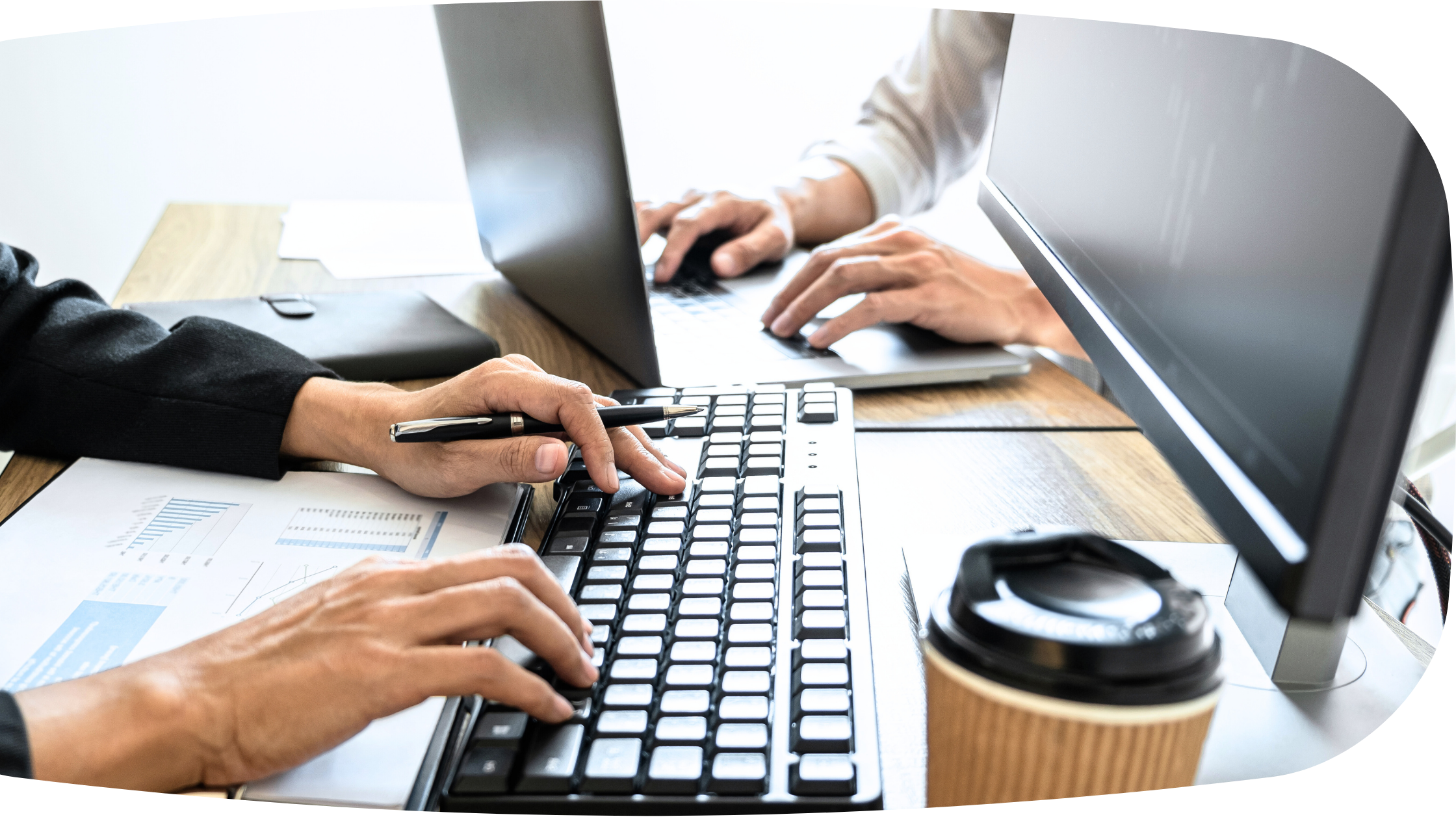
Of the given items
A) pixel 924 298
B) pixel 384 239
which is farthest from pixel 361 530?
pixel 384 239

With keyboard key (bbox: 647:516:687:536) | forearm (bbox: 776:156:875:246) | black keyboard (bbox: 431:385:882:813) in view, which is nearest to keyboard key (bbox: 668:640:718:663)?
black keyboard (bbox: 431:385:882:813)

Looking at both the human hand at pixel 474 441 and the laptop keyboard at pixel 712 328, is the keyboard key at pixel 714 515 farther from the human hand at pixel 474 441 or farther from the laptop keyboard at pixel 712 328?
the laptop keyboard at pixel 712 328

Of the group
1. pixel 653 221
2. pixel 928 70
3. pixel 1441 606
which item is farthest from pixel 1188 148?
pixel 928 70

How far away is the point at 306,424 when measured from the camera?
0.65 meters

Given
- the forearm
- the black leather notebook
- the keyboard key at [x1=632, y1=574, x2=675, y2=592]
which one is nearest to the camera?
the keyboard key at [x1=632, y1=574, x2=675, y2=592]

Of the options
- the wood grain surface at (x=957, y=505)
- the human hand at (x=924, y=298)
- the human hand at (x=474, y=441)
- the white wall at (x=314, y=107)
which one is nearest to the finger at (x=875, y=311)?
the human hand at (x=924, y=298)

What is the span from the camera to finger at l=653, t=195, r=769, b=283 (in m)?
1.08

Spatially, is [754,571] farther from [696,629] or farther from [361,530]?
[361,530]

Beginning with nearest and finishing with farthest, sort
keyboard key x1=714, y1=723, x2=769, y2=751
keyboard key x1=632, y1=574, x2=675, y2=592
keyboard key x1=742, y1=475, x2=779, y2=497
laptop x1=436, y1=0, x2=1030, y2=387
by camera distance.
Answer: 1. keyboard key x1=714, y1=723, x2=769, y2=751
2. keyboard key x1=632, y1=574, x2=675, y2=592
3. keyboard key x1=742, y1=475, x2=779, y2=497
4. laptop x1=436, y1=0, x2=1030, y2=387

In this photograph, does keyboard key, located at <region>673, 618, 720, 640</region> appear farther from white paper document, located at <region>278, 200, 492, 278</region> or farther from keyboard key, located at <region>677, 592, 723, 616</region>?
white paper document, located at <region>278, 200, 492, 278</region>

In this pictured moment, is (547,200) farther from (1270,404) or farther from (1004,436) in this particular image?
(1270,404)

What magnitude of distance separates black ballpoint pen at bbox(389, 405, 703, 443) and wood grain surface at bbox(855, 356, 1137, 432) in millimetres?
208

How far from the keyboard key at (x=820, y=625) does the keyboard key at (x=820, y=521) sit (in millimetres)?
77

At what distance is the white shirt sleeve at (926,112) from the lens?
128 cm
